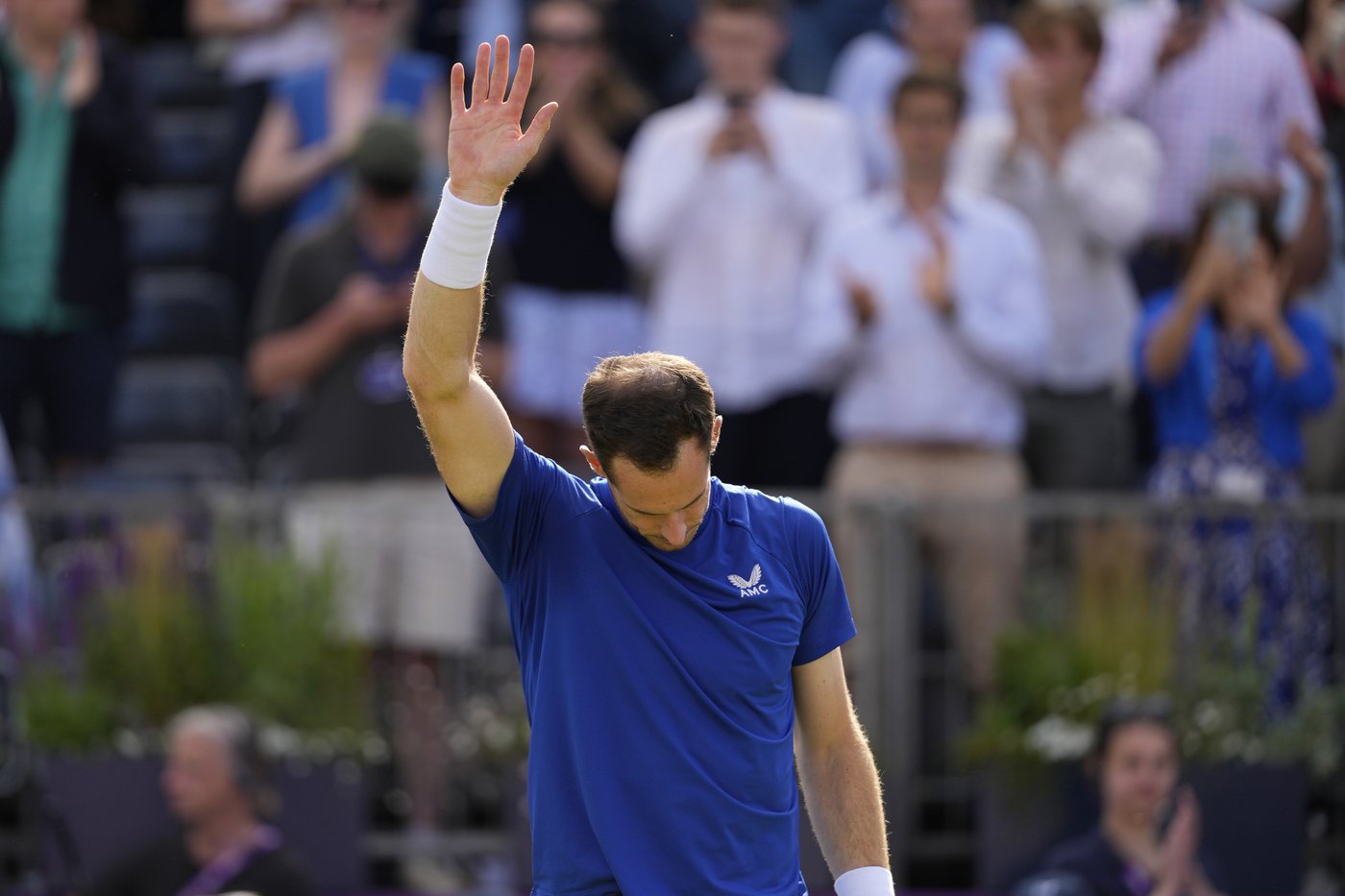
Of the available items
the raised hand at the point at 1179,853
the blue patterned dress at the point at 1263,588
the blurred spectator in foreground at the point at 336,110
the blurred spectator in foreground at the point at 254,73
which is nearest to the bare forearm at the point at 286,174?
the blurred spectator in foreground at the point at 336,110

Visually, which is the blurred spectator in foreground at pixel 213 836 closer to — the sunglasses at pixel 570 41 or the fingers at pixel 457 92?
the sunglasses at pixel 570 41

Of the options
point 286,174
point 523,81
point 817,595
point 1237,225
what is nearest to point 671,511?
point 817,595

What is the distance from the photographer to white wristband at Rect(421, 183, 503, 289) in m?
4.38

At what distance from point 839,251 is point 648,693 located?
4927mm

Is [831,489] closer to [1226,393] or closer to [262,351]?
[1226,393]

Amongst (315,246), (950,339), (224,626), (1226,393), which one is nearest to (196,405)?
(315,246)

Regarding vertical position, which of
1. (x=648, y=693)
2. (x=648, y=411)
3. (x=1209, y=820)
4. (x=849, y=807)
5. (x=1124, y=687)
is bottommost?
(x=1209, y=820)

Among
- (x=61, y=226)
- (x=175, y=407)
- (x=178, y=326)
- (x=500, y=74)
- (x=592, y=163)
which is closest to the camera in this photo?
(x=500, y=74)

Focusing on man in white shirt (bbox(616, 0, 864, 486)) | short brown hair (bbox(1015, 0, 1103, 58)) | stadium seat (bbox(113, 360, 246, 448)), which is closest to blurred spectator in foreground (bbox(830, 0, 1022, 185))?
short brown hair (bbox(1015, 0, 1103, 58))

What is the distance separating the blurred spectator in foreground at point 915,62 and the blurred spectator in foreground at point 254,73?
8.28 feet

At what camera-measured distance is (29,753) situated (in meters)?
8.59

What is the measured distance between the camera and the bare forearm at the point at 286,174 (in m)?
10.3

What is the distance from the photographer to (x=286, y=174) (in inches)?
407

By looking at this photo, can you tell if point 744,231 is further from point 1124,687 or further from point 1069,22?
point 1124,687
